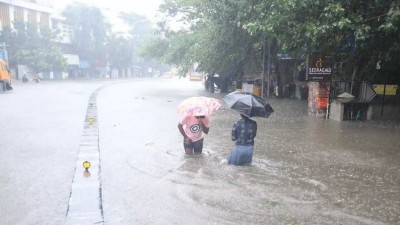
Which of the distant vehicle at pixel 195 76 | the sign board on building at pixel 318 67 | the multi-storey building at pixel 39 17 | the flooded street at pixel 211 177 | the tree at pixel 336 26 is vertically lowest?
the flooded street at pixel 211 177

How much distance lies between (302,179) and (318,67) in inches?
299

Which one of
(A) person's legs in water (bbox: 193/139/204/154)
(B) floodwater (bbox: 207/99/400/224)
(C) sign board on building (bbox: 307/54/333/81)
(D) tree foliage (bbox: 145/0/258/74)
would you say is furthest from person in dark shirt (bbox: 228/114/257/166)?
(D) tree foliage (bbox: 145/0/258/74)

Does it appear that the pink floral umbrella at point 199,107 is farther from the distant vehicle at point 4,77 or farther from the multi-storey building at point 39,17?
the multi-storey building at point 39,17

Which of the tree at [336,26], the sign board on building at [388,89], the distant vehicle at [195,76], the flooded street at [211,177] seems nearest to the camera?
the flooded street at [211,177]

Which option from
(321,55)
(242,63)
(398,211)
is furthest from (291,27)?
(242,63)

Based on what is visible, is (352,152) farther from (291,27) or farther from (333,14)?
(291,27)

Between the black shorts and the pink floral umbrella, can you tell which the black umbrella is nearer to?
the pink floral umbrella

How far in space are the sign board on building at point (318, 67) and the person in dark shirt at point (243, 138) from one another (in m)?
6.87

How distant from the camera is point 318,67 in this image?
44.1 feet

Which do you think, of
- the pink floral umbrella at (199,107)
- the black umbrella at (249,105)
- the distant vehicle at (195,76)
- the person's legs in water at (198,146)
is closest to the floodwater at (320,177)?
the person's legs in water at (198,146)

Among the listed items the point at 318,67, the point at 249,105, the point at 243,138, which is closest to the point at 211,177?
the point at 243,138

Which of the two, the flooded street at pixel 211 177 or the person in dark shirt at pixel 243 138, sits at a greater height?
the person in dark shirt at pixel 243 138

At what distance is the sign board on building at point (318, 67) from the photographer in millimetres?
13406

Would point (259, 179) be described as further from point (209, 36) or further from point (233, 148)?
point (209, 36)
